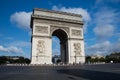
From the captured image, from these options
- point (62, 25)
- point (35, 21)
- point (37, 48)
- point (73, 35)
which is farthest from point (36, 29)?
point (73, 35)

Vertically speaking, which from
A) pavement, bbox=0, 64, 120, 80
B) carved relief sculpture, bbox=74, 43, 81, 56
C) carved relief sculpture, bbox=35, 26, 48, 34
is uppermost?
carved relief sculpture, bbox=35, 26, 48, 34

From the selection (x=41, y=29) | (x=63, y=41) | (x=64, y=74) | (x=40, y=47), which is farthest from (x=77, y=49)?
(x=64, y=74)

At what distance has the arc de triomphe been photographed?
32281mm

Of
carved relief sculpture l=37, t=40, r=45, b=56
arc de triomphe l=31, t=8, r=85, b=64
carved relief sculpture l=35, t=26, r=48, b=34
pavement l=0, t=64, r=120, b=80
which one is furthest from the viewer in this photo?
carved relief sculpture l=35, t=26, r=48, b=34

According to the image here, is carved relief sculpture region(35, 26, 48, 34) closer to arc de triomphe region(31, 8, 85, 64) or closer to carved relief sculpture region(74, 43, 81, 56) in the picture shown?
arc de triomphe region(31, 8, 85, 64)

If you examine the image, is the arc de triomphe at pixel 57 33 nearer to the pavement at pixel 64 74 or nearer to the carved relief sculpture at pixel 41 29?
the carved relief sculpture at pixel 41 29

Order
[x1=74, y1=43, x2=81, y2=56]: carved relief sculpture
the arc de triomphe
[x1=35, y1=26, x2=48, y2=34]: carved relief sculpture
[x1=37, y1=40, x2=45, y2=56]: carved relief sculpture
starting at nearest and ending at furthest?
[x1=37, y1=40, x2=45, y2=56]: carved relief sculpture < the arc de triomphe < [x1=35, y1=26, x2=48, y2=34]: carved relief sculpture < [x1=74, y1=43, x2=81, y2=56]: carved relief sculpture

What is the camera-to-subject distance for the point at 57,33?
128ft

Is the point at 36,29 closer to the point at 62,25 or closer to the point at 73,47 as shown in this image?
the point at 62,25

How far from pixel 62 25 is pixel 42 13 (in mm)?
5072

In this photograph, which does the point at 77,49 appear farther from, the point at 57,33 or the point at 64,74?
the point at 64,74

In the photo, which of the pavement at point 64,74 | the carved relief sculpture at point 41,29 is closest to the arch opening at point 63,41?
the carved relief sculpture at point 41,29

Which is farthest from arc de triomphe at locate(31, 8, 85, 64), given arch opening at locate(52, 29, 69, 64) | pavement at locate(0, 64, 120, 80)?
pavement at locate(0, 64, 120, 80)

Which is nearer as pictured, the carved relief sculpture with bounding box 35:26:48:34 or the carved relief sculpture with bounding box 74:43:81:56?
the carved relief sculpture with bounding box 35:26:48:34
